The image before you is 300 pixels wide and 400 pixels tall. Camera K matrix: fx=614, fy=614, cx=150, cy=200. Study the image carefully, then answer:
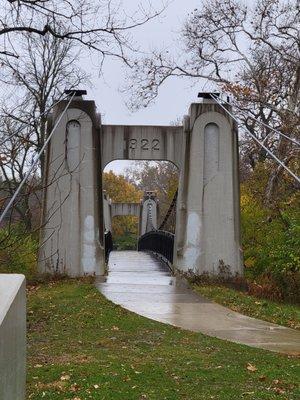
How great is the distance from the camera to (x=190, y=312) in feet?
32.1

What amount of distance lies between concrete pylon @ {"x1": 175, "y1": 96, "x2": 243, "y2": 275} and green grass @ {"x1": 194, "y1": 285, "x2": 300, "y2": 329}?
1265 millimetres

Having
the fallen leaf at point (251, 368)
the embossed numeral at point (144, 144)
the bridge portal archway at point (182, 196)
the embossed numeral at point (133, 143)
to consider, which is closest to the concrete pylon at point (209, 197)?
the bridge portal archway at point (182, 196)

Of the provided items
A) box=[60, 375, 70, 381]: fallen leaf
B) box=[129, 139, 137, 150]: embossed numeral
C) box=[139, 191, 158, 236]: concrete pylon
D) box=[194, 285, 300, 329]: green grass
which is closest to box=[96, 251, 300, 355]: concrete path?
box=[194, 285, 300, 329]: green grass

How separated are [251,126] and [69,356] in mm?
21299

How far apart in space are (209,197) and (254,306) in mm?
4174

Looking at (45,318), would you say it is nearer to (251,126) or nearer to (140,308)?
(140,308)

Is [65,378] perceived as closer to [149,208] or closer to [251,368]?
[251,368]

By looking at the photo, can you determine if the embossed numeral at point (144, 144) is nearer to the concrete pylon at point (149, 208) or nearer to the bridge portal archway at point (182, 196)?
the bridge portal archway at point (182, 196)

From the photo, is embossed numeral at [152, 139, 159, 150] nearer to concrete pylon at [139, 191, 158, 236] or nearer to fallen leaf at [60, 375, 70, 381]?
fallen leaf at [60, 375, 70, 381]

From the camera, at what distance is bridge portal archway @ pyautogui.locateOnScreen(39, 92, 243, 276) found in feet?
46.7

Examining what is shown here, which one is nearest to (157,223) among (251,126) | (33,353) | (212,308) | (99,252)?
(251,126)

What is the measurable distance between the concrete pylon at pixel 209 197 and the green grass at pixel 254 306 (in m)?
1.27

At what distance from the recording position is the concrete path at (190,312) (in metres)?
7.84

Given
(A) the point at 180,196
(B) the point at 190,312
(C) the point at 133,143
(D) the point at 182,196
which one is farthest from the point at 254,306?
(C) the point at 133,143
